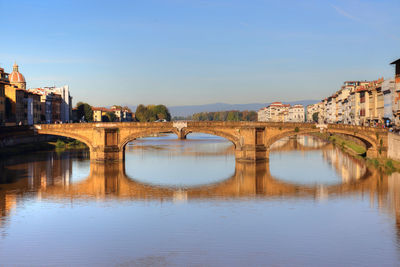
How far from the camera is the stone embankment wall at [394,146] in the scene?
164 ft

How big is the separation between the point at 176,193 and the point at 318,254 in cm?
1821

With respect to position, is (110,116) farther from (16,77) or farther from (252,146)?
(252,146)

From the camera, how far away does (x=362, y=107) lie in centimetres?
9006

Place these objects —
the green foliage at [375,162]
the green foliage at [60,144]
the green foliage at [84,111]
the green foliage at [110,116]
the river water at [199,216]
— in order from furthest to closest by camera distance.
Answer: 1. the green foliage at [110,116]
2. the green foliage at [84,111]
3. the green foliage at [60,144]
4. the green foliage at [375,162]
5. the river water at [199,216]

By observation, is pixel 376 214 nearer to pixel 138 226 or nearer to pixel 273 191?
pixel 273 191

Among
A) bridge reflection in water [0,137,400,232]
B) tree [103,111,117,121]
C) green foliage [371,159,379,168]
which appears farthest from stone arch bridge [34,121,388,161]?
tree [103,111,117,121]

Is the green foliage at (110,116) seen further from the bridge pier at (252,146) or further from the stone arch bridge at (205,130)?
the bridge pier at (252,146)

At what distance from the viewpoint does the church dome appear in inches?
4058

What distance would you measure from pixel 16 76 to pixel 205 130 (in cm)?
5816

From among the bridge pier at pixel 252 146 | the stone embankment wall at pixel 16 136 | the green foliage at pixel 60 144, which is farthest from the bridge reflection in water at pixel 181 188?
the green foliage at pixel 60 144

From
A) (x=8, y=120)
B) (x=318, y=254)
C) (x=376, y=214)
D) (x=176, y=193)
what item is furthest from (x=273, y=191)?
(x=8, y=120)

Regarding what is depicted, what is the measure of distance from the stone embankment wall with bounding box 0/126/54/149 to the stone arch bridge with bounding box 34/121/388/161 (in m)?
4.28

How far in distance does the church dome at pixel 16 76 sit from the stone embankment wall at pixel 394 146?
7675 centimetres

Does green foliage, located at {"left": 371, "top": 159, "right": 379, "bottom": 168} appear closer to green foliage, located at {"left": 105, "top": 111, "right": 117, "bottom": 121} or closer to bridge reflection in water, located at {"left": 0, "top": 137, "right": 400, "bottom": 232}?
bridge reflection in water, located at {"left": 0, "top": 137, "right": 400, "bottom": 232}
